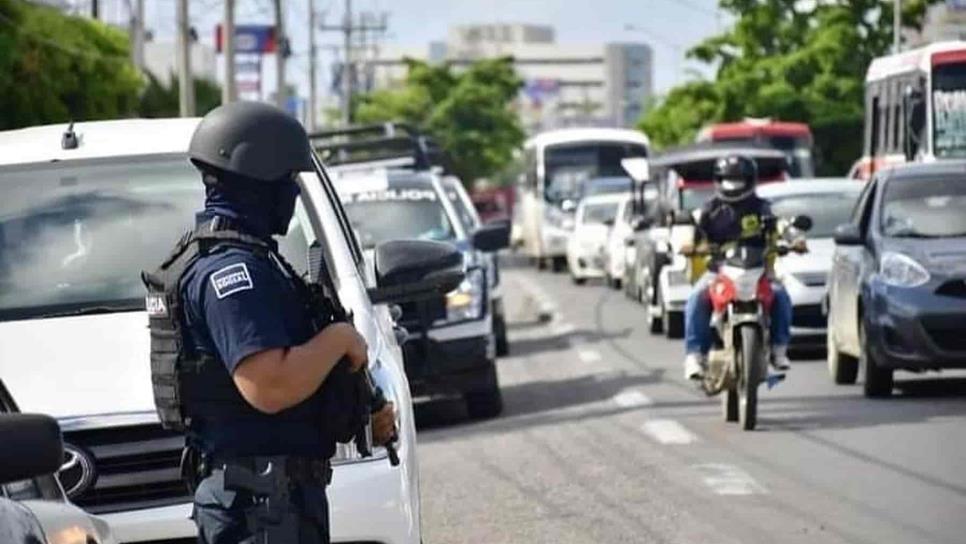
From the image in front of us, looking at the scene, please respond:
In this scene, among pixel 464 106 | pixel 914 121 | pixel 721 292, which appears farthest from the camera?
pixel 464 106

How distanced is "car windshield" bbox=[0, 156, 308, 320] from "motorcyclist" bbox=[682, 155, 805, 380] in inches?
324

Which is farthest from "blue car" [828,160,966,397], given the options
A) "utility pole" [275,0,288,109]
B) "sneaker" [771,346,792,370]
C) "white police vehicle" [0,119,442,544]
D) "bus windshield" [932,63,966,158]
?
"utility pole" [275,0,288,109]

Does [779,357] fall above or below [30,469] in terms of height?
below

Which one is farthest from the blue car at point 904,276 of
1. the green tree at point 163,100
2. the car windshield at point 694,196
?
the green tree at point 163,100

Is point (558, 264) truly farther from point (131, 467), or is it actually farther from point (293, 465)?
point (293, 465)

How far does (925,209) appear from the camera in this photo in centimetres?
1966

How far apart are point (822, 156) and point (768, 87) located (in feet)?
7.30

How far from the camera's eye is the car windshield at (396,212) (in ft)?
70.9

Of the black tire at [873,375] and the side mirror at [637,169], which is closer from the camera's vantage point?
the black tire at [873,375]

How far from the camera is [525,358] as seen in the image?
1069 inches

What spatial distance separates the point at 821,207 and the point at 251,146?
19738 mm

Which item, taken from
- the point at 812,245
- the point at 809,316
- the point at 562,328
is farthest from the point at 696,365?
the point at 562,328

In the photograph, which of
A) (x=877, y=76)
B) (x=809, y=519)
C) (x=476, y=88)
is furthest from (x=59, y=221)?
(x=476, y=88)

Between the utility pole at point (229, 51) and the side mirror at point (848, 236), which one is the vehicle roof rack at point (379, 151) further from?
the side mirror at point (848, 236)
